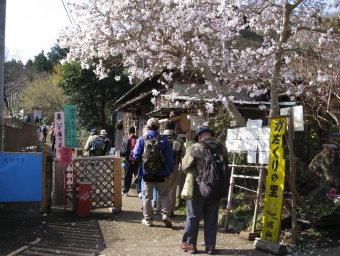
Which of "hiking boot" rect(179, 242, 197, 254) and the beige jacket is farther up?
the beige jacket

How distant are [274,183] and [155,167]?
217 cm

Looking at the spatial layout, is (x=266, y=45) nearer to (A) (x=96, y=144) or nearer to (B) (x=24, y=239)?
(A) (x=96, y=144)

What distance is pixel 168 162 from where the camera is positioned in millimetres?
6605

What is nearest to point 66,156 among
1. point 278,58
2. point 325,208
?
point 278,58

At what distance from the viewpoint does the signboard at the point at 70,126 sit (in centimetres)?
1002

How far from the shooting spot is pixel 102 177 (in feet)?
25.1

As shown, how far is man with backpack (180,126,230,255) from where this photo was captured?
496cm

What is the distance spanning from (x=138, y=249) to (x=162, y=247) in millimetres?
386

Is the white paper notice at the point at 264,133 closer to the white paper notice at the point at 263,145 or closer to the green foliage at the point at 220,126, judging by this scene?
the white paper notice at the point at 263,145

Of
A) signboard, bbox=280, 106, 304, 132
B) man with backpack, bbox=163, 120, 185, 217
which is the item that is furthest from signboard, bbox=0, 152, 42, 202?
signboard, bbox=280, 106, 304, 132

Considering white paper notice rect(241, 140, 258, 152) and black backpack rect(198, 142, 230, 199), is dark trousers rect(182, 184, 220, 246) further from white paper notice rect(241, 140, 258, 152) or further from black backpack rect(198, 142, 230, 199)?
white paper notice rect(241, 140, 258, 152)

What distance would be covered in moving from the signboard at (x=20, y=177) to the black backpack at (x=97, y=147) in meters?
3.32

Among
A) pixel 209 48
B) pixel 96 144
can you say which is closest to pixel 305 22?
pixel 209 48

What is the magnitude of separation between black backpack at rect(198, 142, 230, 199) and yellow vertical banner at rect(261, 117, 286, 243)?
92 cm
